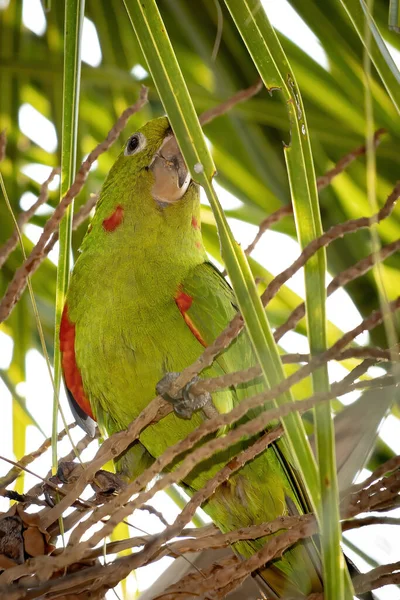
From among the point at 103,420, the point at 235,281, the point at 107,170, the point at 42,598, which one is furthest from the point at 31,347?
the point at 235,281

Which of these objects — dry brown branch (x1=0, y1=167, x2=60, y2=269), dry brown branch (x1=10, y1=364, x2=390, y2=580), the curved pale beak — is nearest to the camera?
dry brown branch (x1=10, y1=364, x2=390, y2=580)

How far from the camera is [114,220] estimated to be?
2412 mm

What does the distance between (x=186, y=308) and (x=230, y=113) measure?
1.94 feet

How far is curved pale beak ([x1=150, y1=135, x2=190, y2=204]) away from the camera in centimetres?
235

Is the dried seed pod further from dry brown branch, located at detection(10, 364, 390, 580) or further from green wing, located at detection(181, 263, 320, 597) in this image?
green wing, located at detection(181, 263, 320, 597)

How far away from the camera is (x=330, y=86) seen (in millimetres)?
1828

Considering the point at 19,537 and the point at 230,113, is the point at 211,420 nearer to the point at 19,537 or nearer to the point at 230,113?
the point at 19,537

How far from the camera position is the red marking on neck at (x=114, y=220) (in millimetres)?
2398

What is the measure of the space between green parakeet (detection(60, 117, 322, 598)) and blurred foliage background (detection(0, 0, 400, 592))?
0.53 feet

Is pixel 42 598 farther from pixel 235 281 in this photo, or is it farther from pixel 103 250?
pixel 103 250

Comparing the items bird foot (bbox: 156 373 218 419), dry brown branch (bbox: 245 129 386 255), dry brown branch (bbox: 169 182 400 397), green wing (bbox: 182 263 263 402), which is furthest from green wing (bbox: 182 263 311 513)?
dry brown branch (bbox: 169 182 400 397)

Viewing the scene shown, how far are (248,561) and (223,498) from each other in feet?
3.35

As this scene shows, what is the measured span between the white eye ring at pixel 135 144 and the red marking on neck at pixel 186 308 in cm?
56

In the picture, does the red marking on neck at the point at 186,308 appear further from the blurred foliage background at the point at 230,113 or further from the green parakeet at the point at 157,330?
the blurred foliage background at the point at 230,113
